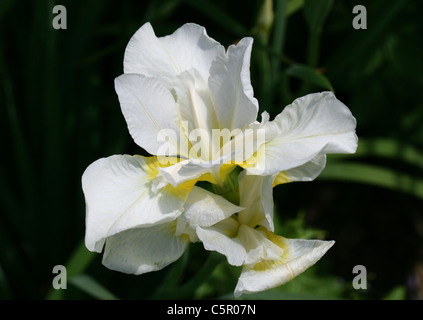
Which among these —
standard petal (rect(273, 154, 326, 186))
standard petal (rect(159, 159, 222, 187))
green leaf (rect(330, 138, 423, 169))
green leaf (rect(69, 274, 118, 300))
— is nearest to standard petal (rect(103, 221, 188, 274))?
standard petal (rect(159, 159, 222, 187))

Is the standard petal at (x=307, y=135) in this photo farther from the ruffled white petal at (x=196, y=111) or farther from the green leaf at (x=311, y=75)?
the green leaf at (x=311, y=75)

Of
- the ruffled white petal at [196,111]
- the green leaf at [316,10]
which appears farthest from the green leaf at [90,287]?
the green leaf at [316,10]

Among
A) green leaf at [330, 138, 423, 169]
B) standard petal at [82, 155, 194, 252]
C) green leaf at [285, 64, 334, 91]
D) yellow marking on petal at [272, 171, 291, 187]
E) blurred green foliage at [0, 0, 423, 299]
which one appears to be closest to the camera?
standard petal at [82, 155, 194, 252]

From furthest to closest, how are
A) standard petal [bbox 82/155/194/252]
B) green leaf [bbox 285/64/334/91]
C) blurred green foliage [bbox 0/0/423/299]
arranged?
blurred green foliage [bbox 0/0/423/299]
green leaf [bbox 285/64/334/91]
standard petal [bbox 82/155/194/252]

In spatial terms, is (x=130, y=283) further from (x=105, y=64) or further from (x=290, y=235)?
(x=105, y=64)

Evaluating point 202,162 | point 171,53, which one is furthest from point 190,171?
point 171,53

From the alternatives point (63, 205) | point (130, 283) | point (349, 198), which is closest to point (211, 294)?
point (130, 283)

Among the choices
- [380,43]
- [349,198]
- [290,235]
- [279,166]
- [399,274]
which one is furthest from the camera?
[349,198]

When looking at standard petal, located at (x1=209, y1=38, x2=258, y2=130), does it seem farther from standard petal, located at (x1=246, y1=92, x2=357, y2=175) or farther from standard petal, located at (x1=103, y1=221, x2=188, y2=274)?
standard petal, located at (x1=103, y1=221, x2=188, y2=274)
